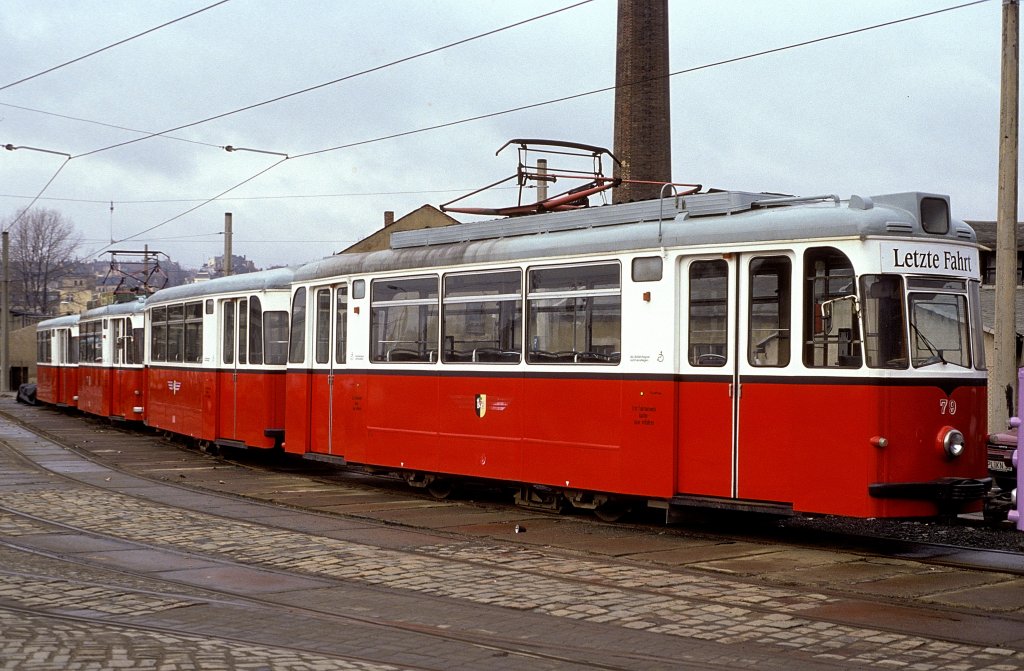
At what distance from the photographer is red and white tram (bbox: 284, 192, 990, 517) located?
10.8m

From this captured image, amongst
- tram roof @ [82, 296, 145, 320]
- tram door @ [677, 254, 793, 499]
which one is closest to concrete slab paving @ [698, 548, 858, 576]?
tram door @ [677, 254, 793, 499]

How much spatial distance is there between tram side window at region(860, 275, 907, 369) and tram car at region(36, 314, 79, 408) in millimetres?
30686

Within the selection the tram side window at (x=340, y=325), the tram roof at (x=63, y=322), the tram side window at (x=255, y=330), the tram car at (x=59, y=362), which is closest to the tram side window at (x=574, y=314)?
the tram side window at (x=340, y=325)

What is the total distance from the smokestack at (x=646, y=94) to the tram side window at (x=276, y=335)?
964 centimetres

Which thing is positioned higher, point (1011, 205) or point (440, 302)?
point (1011, 205)

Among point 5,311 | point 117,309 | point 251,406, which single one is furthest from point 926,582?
point 5,311

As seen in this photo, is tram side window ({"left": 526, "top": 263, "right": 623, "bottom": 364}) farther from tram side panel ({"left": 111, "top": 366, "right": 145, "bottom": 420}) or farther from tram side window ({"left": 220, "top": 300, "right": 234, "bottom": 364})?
tram side panel ({"left": 111, "top": 366, "right": 145, "bottom": 420})

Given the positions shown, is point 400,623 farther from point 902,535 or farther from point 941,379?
point 902,535

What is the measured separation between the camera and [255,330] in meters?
20.2

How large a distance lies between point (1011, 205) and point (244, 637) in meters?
13.5

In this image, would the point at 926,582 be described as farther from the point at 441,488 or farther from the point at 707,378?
the point at 441,488

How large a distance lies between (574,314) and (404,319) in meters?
3.19

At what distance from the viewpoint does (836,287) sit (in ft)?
35.8

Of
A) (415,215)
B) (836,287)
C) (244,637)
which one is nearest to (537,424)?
(836,287)
